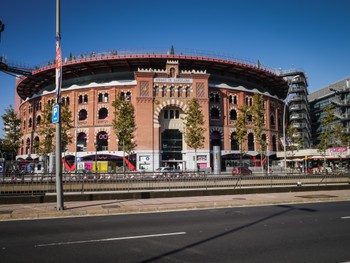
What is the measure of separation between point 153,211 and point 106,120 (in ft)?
141

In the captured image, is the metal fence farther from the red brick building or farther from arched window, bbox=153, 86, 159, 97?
arched window, bbox=153, 86, 159, 97

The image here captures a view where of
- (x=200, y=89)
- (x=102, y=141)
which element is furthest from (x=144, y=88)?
(x=102, y=141)

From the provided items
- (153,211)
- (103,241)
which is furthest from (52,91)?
(103,241)

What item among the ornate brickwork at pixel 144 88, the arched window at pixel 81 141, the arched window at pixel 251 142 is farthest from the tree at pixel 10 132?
the arched window at pixel 251 142

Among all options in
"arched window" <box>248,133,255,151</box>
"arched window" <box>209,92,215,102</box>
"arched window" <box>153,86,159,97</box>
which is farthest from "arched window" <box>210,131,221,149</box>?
"arched window" <box>153,86,159,97</box>

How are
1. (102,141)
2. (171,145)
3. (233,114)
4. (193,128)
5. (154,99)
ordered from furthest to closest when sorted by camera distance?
(233,114) < (102,141) < (171,145) < (154,99) < (193,128)

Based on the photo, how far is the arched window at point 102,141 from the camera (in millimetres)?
54562

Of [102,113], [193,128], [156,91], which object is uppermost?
[156,91]

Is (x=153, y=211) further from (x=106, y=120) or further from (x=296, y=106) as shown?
(x=296, y=106)

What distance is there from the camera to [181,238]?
8258 mm

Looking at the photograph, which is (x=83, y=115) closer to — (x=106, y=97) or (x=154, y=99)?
(x=106, y=97)

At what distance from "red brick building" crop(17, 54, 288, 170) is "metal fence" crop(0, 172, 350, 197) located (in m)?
27.0

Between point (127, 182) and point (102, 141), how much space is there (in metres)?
35.7

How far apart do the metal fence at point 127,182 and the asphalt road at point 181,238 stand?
7228 mm
